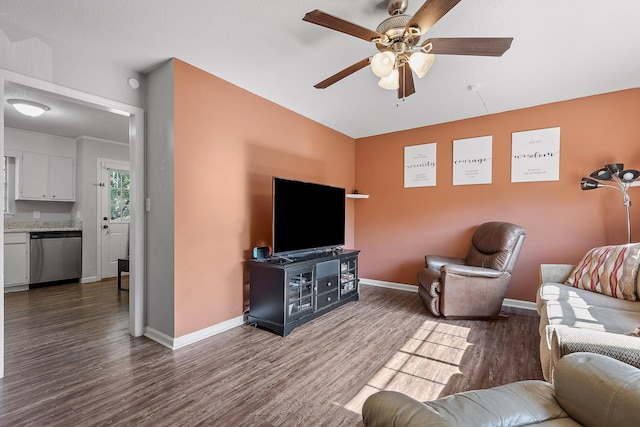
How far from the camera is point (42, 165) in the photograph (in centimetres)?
465

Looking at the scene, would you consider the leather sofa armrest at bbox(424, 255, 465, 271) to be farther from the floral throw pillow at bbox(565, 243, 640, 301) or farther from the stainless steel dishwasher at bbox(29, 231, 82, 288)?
the stainless steel dishwasher at bbox(29, 231, 82, 288)

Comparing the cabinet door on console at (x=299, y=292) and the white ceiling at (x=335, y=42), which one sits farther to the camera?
the cabinet door on console at (x=299, y=292)

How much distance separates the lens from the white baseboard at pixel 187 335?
246 cm

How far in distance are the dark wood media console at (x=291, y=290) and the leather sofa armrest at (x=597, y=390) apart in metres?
2.05

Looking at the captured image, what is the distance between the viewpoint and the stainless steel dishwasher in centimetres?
435

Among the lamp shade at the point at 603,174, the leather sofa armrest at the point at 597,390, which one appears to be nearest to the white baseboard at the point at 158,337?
the leather sofa armrest at the point at 597,390

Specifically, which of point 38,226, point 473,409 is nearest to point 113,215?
point 38,226

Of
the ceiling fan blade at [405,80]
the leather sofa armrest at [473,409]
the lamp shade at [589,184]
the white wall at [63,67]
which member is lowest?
the leather sofa armrest at [473,409]

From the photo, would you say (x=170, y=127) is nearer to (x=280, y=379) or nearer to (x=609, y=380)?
(x=280, y=379)

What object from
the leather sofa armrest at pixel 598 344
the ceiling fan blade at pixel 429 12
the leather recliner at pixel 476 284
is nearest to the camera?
the leather sofa armrest at pixel 598 344

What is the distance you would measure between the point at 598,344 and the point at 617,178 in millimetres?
2672

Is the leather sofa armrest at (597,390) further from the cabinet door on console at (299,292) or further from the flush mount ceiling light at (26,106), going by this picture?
the flush mount ceiling light at (26,106)

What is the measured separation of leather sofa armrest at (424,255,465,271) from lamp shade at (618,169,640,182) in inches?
69.3

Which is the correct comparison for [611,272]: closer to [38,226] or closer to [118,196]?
[118,196]
